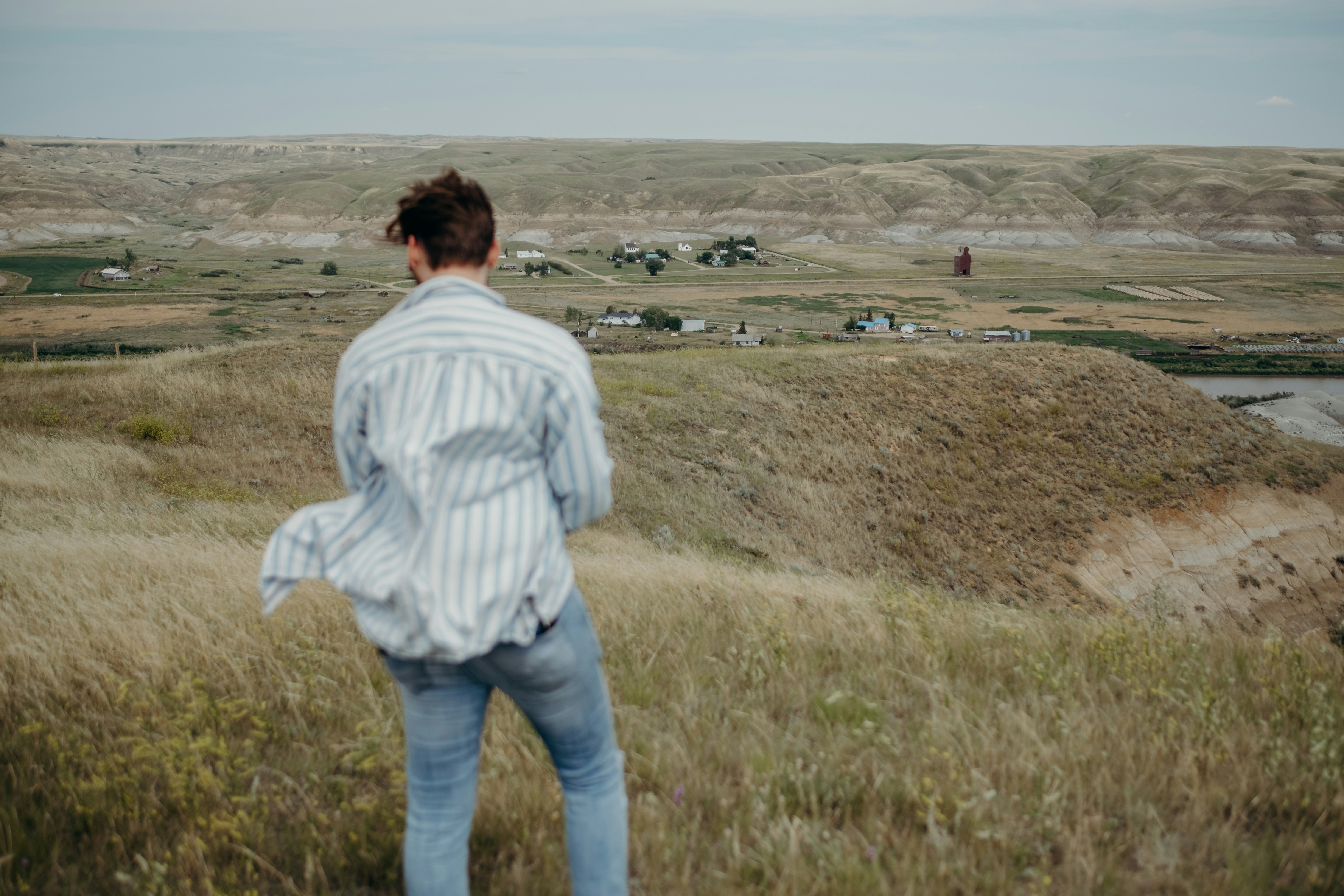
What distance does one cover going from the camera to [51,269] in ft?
309

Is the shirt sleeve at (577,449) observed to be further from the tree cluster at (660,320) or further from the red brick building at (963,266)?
the red brick building at (963,266)

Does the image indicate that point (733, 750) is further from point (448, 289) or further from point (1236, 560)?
point (1236, 560)

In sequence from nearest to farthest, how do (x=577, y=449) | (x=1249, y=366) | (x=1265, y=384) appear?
(x=577, y=449) < (x=1265, y=384) < (x=1249, y=366)

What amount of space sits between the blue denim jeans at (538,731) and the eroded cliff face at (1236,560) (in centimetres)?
1980

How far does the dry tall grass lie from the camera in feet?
8.93

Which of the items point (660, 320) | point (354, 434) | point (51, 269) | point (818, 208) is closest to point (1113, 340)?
point (660, 320)

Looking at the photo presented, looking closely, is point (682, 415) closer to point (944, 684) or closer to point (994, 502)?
point (994, 502)

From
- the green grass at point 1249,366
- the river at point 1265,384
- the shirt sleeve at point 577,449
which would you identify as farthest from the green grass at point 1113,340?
the shirt sleeve at point 577,449

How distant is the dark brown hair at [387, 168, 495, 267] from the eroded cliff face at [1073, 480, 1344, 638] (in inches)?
798

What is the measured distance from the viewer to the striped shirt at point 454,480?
6.23ft

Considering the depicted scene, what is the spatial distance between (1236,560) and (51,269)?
117547 millimetres

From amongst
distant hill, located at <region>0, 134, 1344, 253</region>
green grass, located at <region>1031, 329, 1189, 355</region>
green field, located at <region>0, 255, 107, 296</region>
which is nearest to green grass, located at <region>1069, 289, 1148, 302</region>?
green grass, located at <region>1031, 329, 1189, 355</region>

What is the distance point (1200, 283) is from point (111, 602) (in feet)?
415

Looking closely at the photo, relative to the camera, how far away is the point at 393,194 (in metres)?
167
